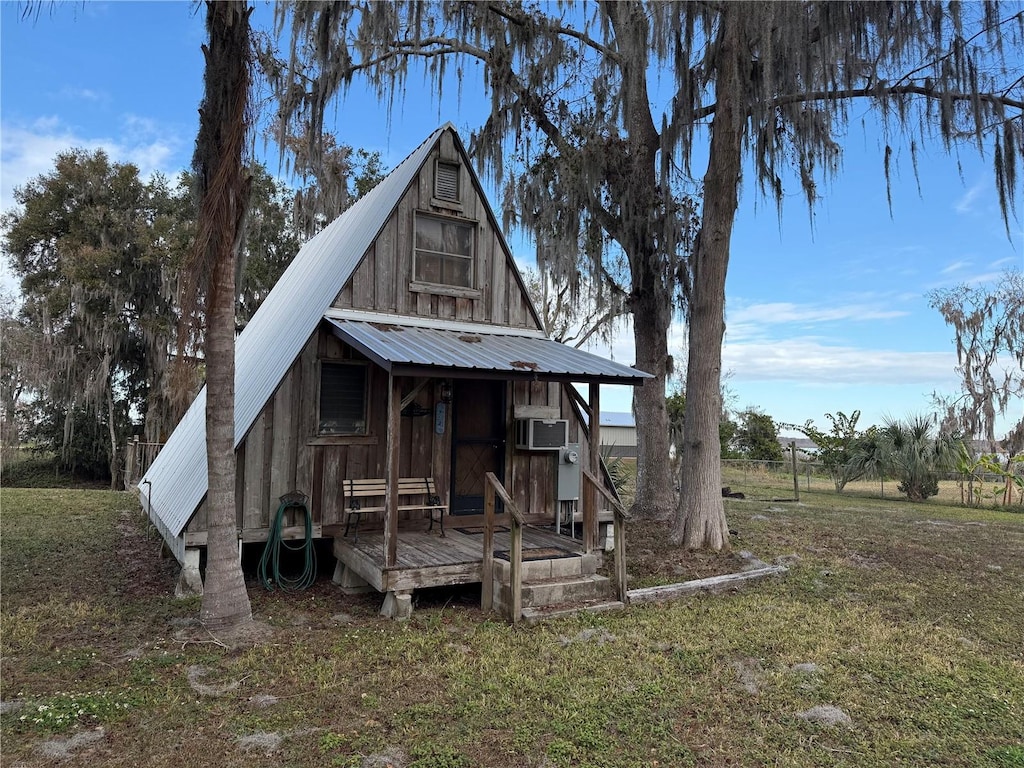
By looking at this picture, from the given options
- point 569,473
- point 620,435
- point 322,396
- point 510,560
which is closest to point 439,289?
point 322,396

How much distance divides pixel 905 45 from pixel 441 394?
7984 mm

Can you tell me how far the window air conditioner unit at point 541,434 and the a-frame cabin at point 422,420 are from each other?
3 centimetres

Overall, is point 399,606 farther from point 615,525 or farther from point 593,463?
point 593,463

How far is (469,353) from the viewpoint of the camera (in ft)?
23.1

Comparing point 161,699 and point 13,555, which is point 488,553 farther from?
point 13,555

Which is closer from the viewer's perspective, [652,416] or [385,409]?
[385,409]

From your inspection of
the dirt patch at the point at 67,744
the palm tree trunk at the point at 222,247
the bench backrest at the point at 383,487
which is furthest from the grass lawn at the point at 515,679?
the bench backrest at the point at 383,487

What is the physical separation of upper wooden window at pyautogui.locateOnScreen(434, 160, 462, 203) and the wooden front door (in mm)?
2634

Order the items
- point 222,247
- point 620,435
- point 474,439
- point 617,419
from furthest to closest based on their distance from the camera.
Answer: point 617,419 → point 620,435 → point 474,439 → point 222,247

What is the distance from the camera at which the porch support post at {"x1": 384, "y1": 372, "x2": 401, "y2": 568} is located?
19.7 ft

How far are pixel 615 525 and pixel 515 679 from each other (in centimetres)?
252

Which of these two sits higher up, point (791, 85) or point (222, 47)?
point (791, 85)

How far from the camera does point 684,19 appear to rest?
9266 mm

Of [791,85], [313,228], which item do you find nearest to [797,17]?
[791,85]
